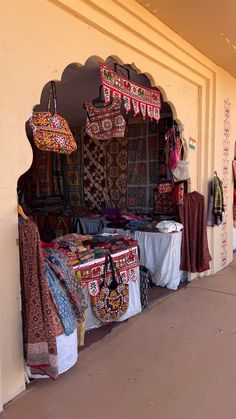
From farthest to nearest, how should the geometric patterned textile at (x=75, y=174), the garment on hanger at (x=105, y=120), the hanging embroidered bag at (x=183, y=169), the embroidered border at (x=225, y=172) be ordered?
the geometric patterned textile at (x=75, y=174) → the embroidered border at (x=225, y=172) → the hanging embroidered bag at (x=183, y=169) → the garment on hanger at (x=105, y=120)

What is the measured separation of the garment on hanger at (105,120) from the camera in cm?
366

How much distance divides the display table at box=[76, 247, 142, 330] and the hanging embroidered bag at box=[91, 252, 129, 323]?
6 cm

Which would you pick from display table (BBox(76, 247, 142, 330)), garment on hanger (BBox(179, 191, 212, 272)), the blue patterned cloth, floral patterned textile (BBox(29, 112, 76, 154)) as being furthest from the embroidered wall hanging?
the blue patterned cloth

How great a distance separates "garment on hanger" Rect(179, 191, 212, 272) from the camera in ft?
14.4

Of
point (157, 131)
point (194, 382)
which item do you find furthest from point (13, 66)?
point (157, 131)

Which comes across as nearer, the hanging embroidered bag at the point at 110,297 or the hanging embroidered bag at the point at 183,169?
the hanging embroidered bag at the point at 110,297

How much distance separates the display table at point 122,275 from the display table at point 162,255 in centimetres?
76

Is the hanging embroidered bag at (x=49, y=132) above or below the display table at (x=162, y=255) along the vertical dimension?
above

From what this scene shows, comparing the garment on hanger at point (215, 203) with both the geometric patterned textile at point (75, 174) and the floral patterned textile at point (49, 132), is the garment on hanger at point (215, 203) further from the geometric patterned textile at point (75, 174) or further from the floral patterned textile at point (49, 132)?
the geometric patterned textile at point (75, 174)

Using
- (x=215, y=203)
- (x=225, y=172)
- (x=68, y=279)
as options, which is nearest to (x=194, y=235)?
(x=215, y=203)

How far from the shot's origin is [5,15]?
2.04 metres

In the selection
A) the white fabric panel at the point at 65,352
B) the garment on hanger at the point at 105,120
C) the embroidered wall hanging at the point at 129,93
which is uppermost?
the embroidered wall hanging at the point at 129,93

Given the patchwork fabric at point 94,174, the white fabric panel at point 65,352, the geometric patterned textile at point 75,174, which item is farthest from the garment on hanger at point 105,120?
the geometric patterned textile at point 75,174

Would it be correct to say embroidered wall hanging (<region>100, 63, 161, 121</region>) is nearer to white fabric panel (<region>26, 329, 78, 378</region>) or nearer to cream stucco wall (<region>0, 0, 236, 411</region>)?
cream stucco wall (<region>0, 0, 236, 411</region>)
